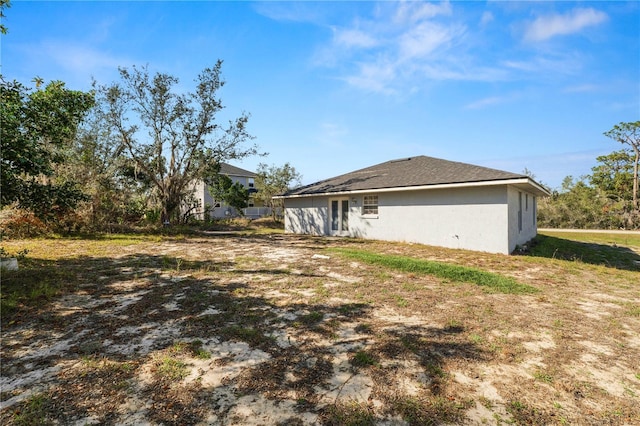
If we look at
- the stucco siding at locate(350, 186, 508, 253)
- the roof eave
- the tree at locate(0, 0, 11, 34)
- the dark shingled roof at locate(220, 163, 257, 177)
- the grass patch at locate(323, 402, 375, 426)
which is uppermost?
the dark shingled roof at locate(220, 163, 257, 177)

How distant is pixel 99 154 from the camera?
16.2 meters

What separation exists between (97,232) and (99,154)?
5.10m

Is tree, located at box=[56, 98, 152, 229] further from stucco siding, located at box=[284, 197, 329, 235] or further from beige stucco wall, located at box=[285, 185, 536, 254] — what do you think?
beige stucco wall, located at box=[285, 185, 536, 254]

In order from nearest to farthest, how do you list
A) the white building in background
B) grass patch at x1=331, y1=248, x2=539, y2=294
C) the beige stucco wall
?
1. grass patch at x1=331, y1=248, x2=539, y2=294
2. the beige stucco wall
3. the white building in background

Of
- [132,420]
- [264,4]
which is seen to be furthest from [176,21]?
[132,420]

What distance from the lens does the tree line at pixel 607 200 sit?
23741 millimetres

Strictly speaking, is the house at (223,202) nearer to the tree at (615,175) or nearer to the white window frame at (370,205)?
the white window frame at (370,205)

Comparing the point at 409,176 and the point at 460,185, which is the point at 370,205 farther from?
the point at 460,185

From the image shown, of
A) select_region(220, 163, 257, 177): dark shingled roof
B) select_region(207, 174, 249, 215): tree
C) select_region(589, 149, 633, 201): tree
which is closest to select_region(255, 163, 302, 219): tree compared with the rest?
select_region(207, 174, 249, 215): tree

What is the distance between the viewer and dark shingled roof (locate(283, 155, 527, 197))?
1103 centimetres

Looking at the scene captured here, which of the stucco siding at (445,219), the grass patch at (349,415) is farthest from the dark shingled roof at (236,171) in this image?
the grass patch at (349,415)

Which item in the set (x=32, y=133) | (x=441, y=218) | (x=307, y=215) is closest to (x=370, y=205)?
(x=441, y=218)

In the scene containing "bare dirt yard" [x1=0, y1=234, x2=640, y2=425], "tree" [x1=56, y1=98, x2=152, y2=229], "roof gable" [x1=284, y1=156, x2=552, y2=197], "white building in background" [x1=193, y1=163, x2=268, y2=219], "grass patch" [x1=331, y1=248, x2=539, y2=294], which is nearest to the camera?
"bare dirt yard" [x1=0, y1=234, x2=640, y2=425]

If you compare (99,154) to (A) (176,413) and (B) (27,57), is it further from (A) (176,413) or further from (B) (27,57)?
(A) (176,413)
